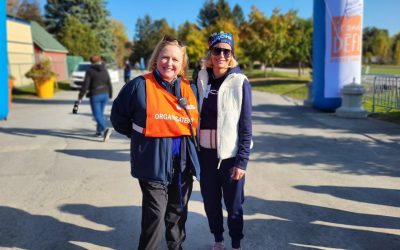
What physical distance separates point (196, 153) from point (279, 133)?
22.1 feet

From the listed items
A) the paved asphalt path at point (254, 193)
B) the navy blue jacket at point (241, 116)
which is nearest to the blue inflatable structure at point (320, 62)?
the paved asphalt path at point (254, 193)

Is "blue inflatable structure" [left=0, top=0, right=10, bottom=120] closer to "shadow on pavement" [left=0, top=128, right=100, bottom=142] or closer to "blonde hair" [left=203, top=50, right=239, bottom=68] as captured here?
"shadow on pavement" [left=0, top=128, right=100, bottom=142]

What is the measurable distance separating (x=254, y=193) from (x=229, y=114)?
90.5 inches

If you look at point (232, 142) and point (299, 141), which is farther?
point (299, 141)

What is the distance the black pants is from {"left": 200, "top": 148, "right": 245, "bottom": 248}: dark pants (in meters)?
0.19

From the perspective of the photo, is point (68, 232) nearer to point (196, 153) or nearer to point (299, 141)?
point (196, 153)

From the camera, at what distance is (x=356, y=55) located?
1275cm

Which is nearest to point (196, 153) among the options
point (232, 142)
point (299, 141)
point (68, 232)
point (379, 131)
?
point (232, 142)

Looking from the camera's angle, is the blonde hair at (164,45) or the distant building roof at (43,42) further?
the distant building roof at (43,42)

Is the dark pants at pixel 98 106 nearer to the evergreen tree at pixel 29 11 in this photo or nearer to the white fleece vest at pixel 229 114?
the white fleece vest at pixel 229 114

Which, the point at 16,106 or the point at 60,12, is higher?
the point at 60,12

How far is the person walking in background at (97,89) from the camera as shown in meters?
8.84

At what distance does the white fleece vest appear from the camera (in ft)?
10.6

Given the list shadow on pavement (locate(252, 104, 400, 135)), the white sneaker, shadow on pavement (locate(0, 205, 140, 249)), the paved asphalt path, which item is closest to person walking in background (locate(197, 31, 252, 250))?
the white sneaker
